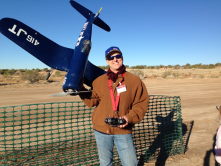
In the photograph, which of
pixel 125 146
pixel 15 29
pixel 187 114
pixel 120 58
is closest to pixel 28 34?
pixel 15 29

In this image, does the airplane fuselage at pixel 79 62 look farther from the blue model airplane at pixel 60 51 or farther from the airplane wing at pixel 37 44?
the airplane wing at pixel 37 44

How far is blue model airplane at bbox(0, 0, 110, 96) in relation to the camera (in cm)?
288

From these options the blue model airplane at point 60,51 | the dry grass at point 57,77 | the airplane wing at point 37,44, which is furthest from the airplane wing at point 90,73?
the dry grass at point 57,77

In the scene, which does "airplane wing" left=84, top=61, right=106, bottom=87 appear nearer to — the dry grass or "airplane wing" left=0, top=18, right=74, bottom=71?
"airplane wing" left=0, top=18, right=74, bottom=71

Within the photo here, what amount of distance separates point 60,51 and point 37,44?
1.40 feet

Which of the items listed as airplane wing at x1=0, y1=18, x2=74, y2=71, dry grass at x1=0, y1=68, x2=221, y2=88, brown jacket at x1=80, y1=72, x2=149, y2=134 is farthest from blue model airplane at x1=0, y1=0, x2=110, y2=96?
dry grass at x1=0, y1=68, x2=221, y2=88

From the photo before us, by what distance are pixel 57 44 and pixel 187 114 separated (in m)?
7.94

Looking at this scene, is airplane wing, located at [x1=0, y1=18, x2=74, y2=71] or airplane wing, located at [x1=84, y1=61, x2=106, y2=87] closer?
airplane wing, located at [x1=0, y1=18, x2=74, y2=71]

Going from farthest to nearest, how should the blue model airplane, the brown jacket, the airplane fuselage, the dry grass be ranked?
the dry grass, the blue model airplane, the airplane fuselage, the brown jacket

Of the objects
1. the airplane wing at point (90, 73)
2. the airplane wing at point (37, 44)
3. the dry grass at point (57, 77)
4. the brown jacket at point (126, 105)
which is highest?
the dry grass at point (57, 77)

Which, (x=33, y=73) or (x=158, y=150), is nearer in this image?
(x=158, y=150)

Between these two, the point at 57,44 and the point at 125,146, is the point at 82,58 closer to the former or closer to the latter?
the point at 57,44

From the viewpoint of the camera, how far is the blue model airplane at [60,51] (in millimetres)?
2881

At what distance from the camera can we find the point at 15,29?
2969 mm
